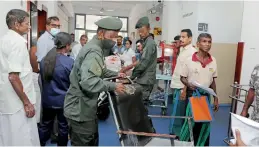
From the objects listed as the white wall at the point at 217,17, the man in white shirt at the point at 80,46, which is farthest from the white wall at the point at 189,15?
the man in white shirt at the point at 80,46

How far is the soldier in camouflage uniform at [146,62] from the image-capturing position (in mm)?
2941

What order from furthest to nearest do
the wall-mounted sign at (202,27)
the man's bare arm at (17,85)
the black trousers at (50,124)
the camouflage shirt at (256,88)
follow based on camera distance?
the wall-mounted sign at (202,27), the black trousers at (50,124), the camouflage shirt at (256,88), the man's bare arm at (17,85)

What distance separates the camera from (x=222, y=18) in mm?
5344

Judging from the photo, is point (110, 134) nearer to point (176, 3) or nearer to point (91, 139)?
point (91, 139)

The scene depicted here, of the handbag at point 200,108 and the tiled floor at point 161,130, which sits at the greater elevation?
the handbag at point 200,108

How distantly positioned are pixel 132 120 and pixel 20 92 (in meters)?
0.90

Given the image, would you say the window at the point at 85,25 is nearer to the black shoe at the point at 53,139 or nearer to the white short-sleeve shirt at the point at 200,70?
the black shoe at the point at 53,139

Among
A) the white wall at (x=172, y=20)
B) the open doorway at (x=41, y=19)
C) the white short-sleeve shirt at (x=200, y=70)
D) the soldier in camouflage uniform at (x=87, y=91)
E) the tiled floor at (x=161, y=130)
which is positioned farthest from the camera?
the white wall at (x=172, y=20)

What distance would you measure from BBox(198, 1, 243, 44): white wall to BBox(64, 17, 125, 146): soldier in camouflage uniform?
12.5 ft

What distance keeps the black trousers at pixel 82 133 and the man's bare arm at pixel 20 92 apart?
439 mm

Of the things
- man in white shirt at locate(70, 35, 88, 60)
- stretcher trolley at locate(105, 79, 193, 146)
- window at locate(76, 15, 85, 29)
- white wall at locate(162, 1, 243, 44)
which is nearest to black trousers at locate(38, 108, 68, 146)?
stretcher trolley at locate(105, 79, 193, 146)

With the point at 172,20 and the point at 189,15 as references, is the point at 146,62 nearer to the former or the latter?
the point at 189,15

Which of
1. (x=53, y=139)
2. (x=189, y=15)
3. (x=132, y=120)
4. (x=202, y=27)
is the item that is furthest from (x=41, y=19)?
(x=132, y=120)

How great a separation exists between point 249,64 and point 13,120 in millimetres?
2873
